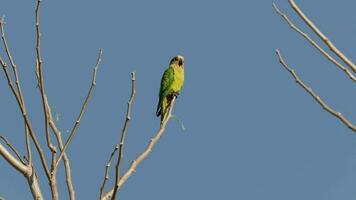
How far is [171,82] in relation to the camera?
36.6 ft

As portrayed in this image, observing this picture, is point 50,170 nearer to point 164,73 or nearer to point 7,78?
point 7,78

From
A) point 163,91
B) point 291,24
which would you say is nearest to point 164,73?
point 163,91

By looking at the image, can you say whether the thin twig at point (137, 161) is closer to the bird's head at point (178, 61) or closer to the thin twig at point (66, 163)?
the thin twig at point (66, 163)

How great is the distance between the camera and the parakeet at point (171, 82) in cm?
1083

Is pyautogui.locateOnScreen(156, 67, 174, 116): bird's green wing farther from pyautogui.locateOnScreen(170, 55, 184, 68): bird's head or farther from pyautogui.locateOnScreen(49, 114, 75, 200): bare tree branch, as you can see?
pyautogui.locateOnScreen(49, 114, 75, 200): bare tree branch

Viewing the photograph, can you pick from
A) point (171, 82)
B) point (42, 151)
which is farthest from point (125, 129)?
point (171, 82)

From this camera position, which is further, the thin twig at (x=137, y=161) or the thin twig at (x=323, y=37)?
the thin twig at (x=137, y=161)

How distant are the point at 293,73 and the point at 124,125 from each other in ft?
3.35

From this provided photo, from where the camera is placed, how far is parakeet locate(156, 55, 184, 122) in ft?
35.5

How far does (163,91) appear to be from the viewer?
11.1 metres

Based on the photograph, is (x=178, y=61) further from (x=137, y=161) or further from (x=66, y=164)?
(x=66, y=164)

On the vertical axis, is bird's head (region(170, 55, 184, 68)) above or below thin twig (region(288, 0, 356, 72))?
above

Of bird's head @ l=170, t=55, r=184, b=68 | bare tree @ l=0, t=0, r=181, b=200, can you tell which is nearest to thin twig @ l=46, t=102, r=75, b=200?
bare tree @ l=0, t=0, r=181, b=200

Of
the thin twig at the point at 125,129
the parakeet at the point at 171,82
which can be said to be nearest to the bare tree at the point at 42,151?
the thin twig at the point at 125,129
